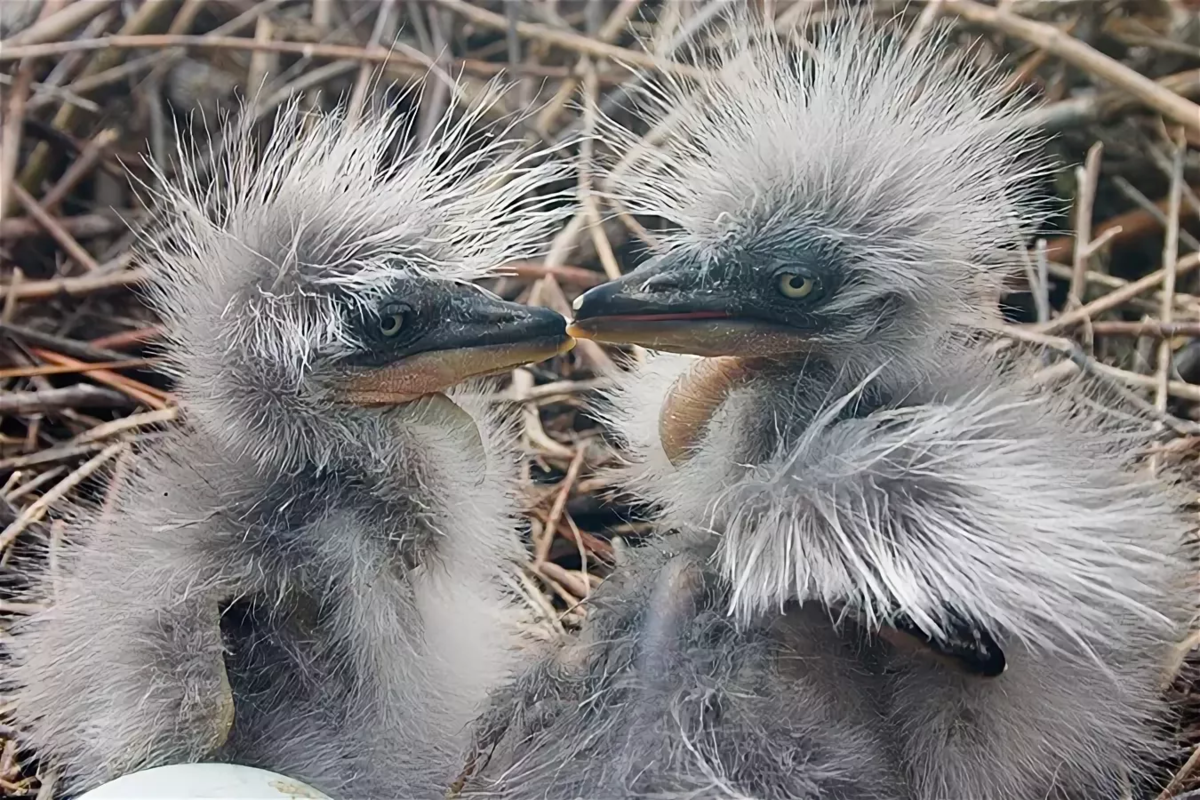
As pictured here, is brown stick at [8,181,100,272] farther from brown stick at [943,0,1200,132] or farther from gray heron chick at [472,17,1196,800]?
brown stick at [943,0,1200,132]

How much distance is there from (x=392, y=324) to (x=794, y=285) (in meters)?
0.39

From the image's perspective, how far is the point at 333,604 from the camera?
112cm

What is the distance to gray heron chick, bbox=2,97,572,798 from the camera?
1.10 m

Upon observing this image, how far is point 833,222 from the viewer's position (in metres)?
1.13

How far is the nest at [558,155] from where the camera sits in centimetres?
155

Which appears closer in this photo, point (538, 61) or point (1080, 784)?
point (1080, 784)

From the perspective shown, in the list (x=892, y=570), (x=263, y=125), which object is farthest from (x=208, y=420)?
(x=263, y=125)

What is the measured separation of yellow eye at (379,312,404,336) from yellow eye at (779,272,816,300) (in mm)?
366

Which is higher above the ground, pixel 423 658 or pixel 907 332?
pixel 907 332

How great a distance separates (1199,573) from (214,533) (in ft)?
3.25

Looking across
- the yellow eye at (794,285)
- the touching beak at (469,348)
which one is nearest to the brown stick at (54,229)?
the touching beak at (469,348)

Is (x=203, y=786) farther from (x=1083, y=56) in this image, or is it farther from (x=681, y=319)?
(x=1083, y=56)

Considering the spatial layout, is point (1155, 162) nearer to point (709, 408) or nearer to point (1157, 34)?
point (1157, 34)

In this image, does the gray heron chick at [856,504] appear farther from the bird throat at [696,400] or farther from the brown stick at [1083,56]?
the brown stick at [1083,56]
